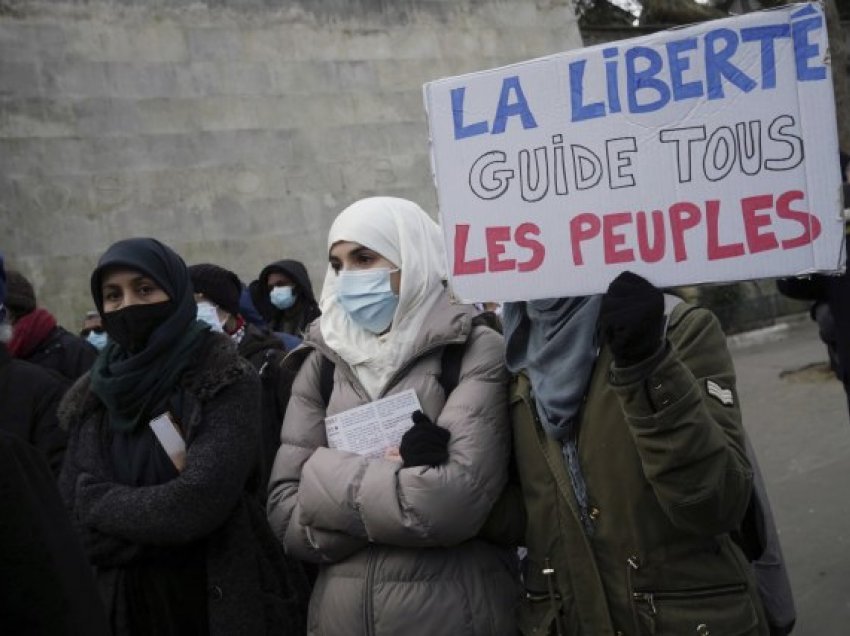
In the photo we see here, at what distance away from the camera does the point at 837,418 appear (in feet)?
23.7

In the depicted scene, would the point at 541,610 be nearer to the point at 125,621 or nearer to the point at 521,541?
the point at 521,541

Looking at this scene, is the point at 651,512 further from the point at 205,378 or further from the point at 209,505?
the point at 205,378

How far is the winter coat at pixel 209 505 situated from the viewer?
2436mm

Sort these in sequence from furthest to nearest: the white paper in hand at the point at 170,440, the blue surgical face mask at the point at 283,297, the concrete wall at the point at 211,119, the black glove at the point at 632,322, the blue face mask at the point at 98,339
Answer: the concrete wall at the point at 211,119
the blue face mask at the point at 98,339
the blue surgical face mask at the point at 283,297
the white paper in hand at the point at 170,440
the black glove at the point at 632,322

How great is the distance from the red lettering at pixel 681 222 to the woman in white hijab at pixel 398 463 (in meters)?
0.57

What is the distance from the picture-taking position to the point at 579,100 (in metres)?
1.97

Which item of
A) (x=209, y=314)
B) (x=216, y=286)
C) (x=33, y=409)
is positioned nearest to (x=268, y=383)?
(x=209, y=314)

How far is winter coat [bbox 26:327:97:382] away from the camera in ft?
13.8

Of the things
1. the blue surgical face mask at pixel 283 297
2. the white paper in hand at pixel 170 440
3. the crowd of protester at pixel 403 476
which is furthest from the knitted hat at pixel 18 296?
the white paper in hand at pixel 170 440

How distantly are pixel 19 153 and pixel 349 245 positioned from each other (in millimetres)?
6380

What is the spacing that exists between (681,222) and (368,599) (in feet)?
3.69

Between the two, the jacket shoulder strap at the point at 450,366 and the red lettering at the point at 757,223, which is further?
the jacket shoulder strap at the point at 450,366

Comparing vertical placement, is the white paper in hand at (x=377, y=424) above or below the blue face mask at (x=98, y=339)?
above

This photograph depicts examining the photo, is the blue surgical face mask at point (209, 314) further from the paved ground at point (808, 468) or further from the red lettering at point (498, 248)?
the paved ground at point (808, 468)
